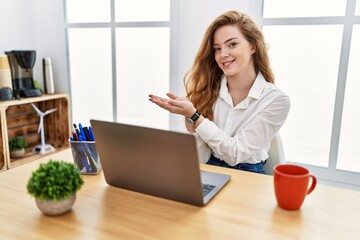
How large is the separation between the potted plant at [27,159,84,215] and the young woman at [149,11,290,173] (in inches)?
20.4

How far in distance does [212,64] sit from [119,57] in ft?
4.61

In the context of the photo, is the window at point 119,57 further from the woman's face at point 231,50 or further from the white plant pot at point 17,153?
the woman's face at point 231,50

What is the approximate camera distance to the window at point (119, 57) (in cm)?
264

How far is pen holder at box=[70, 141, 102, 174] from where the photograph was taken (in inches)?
41.5

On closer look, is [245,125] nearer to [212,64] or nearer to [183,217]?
[212,64]

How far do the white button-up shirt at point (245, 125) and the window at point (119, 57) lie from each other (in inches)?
48.3

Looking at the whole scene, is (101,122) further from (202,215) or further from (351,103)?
(351,103)

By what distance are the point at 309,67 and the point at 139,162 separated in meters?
1.62

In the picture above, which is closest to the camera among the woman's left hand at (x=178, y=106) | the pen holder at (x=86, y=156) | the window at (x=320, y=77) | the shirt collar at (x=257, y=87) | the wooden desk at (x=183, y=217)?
the wooden desk at (x=183, y=217)

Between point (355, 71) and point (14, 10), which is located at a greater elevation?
point (14, 10)

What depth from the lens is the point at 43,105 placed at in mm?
3156

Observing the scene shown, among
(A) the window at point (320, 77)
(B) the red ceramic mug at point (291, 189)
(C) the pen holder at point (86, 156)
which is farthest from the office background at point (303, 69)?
(C) the pen holder at point (86, 156)

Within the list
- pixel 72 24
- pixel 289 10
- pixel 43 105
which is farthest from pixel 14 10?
pixel 289 10

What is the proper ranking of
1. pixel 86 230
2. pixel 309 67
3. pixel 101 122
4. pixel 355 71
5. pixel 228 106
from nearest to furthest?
pixel 86 230, pixel 101 122, pixel 228 106, pixel 355 71, pixel 309 67
